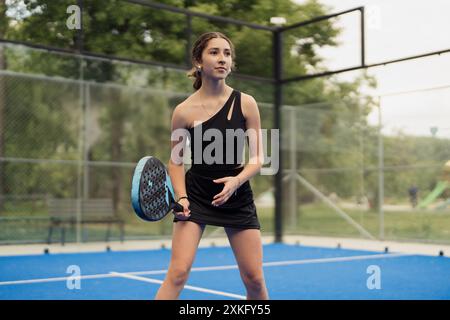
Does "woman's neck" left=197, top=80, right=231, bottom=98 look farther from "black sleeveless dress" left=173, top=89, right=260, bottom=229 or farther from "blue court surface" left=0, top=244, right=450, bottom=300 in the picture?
"blue court surface" left=0, top=244, right=450, bottom=300

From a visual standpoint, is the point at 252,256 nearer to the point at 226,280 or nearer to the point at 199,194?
the point at 199,194

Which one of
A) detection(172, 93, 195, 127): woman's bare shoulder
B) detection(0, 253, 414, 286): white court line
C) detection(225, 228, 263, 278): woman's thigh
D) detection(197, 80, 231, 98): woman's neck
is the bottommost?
detection(0, 253, 414, 286): white court line

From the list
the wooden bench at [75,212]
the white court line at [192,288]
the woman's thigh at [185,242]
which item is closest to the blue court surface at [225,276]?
the white court line at [192,288]

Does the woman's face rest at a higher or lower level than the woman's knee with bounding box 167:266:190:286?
higher

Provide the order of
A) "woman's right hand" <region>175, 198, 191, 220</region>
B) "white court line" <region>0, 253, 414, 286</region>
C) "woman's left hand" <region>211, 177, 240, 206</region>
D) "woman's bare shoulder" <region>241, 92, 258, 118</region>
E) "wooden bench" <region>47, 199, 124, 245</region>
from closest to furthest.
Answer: "woman's left hand" <region>211, 177, 240, 206</region>
"woman's right hand" <region>175, 198, 191, 220</region>
"woman's bare shoulder" <region>241, 92, 258, 118</region>
"white court line" <region>0, 253, 414, 286</region>
"wooden bench" <region>47, 199, 124, 245</region>

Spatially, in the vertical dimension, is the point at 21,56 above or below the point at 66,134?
above

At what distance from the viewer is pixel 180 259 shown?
3.57 meters

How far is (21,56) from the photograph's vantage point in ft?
47.1

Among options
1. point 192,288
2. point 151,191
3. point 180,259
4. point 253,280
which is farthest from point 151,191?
point 192,288

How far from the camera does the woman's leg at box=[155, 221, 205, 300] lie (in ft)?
11.6

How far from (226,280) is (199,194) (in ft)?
13.9

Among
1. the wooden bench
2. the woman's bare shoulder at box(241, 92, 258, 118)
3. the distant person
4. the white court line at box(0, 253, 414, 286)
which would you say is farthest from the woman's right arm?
the distant person

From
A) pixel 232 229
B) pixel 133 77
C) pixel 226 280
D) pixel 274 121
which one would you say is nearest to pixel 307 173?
pixel 274 121

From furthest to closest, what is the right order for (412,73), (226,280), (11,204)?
1. (412,73)
2. (11,204)
3. (226,280)
